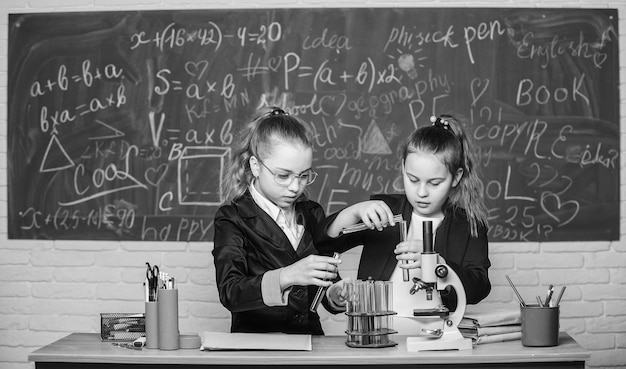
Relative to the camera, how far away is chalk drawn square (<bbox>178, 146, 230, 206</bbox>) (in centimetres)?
403

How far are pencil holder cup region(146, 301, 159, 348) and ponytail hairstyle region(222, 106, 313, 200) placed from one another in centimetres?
49

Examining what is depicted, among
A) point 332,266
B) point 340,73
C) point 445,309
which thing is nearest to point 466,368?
point 445,309

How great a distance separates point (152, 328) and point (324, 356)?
0.46 m

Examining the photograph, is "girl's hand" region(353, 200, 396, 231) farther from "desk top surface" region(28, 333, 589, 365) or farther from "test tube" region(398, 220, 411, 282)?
"desk top surface" region(28, 333, 589, 365)

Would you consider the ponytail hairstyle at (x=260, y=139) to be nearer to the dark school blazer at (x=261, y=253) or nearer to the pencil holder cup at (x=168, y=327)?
the dark school blazer at (x=261, y=253)

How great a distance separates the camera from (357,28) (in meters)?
4.02

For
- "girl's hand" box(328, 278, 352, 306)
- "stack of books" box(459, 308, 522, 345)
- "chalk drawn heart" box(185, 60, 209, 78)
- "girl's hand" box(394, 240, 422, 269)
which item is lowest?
"stack of books" box(459, 308, 522, 345)

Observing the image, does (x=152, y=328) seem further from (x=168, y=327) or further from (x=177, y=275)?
(x=177, y=275)

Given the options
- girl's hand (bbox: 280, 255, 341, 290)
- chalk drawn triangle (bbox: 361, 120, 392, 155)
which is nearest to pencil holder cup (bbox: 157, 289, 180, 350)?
girl's hand (bbox: 280, 255, 341, 290)

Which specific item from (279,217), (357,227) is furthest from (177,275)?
(357,227)

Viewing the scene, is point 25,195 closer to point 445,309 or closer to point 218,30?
point 218,30

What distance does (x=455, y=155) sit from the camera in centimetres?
253

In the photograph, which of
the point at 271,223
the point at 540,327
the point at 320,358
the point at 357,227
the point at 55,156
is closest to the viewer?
the point at 320,358

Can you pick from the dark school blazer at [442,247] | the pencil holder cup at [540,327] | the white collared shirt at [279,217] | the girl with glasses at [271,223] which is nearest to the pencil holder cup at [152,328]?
the girl with glasses at [271,223]
